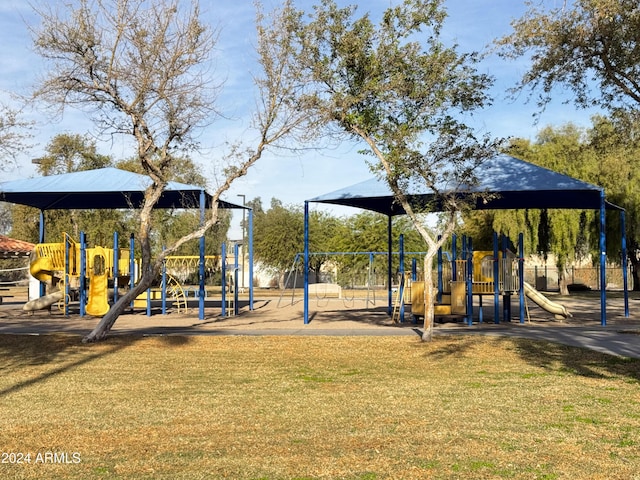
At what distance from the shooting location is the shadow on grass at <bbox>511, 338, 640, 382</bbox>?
10.9 meters

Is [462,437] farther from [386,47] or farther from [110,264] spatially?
[110,264]

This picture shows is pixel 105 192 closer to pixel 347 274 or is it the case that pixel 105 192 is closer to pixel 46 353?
pixel 46 353

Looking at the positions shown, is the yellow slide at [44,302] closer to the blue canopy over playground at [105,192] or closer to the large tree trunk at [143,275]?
the blue canopy over playground at [105,192]

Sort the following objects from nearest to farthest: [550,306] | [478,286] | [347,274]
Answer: [478,286] → [550,306] → [347,274]

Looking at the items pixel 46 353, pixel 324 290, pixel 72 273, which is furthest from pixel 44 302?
pixel 324 290

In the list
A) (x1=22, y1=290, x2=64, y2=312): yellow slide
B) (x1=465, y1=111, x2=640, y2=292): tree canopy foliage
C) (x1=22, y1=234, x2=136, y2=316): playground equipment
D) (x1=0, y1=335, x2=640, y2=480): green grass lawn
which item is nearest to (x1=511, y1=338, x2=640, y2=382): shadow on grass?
(x1=0, y1=335, x2=640, y2=480): green grass lawn

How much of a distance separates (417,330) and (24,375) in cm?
945

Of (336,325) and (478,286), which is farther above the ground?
(478,286)

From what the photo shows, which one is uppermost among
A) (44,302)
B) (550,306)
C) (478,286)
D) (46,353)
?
(478,286)

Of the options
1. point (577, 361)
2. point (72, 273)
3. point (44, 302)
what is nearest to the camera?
point (577, 361)

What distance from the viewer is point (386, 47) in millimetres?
15297

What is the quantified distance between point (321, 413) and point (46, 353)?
740cm

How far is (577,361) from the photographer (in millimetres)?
12086

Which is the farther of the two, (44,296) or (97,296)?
(44,296)
